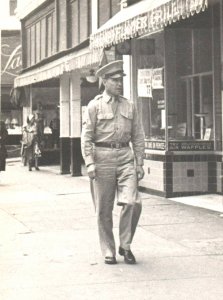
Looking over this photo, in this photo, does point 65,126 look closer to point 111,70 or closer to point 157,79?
point 157,79

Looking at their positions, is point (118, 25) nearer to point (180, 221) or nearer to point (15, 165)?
point (180, 221)

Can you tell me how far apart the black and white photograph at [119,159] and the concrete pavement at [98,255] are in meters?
0.02

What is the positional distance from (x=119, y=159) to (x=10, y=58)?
25294 mm

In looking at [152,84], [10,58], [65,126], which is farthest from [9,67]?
[152,84]

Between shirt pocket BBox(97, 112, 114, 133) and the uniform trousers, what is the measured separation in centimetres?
21

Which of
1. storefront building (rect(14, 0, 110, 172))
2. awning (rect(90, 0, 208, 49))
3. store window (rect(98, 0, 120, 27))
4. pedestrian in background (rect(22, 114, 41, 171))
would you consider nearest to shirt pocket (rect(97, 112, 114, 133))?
awning (rect(90, 0, 208, 49))

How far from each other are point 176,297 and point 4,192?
9.48 m

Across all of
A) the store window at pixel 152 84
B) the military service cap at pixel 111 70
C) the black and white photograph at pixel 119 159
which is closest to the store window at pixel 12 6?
the black and white photograph at pixel 119 159

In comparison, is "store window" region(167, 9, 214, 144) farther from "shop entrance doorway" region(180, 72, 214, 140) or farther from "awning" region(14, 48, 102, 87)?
"awning" region(14, 48, 102, 87)

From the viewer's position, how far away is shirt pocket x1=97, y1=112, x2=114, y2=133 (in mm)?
7332

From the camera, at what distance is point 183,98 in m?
13.4

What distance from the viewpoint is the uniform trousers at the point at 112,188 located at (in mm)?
7254

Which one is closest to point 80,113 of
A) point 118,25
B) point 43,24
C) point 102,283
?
point 43,24

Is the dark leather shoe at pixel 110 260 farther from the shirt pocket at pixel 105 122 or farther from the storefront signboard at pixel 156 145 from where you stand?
the storefront signboard at pixel 156 145
